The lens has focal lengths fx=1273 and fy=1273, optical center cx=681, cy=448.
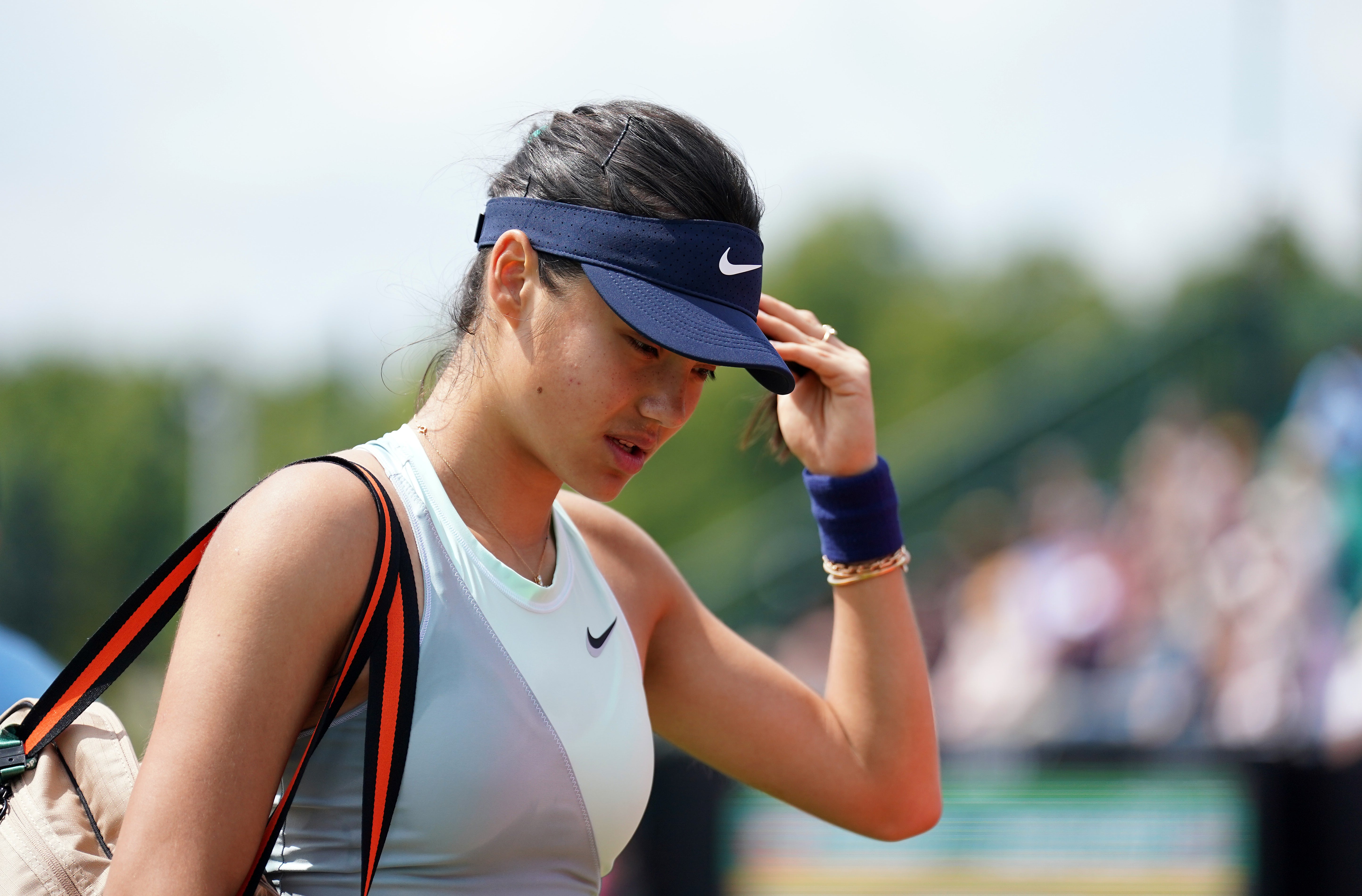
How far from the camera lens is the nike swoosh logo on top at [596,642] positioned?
1.74m

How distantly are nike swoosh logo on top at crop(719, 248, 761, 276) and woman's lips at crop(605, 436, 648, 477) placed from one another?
0.26 meters

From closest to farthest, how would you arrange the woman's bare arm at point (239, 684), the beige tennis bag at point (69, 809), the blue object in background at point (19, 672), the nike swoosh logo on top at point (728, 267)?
the woman's bare arm at point (239, 684) → the beige tennis bag at point (69, 809) → the nike swoosh logo on top at point (728, 267) → the blue object in background at point (19, 672)

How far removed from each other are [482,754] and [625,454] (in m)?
0.44

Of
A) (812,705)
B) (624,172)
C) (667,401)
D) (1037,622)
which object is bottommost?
(1037,622)

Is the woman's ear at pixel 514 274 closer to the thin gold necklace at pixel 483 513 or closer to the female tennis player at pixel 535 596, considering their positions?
the female tennis player at pixel 535 596

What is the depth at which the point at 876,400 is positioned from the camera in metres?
46.6

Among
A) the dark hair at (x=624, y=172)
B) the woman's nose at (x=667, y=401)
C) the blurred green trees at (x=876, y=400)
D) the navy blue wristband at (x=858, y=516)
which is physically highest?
the dark hair at (x=624, y=172)

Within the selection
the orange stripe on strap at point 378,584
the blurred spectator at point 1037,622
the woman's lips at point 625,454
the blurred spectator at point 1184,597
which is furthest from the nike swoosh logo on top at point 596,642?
the blurred spectator at point 1037,622

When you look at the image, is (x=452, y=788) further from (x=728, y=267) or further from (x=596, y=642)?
(x=728, y=267)

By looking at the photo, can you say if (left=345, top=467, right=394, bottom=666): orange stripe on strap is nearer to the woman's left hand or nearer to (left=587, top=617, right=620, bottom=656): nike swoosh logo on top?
(left=587, top=617, right=620, bottom=656): nike swoosh logo on top

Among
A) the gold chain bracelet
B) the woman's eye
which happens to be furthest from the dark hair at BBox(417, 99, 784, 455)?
the gold chain bracelet

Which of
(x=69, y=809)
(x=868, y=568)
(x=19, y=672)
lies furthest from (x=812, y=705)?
(x=19, y=672)

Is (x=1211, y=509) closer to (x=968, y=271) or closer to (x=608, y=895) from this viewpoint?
(x=608, y=895)

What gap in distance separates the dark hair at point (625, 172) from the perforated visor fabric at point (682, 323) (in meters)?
0.07
